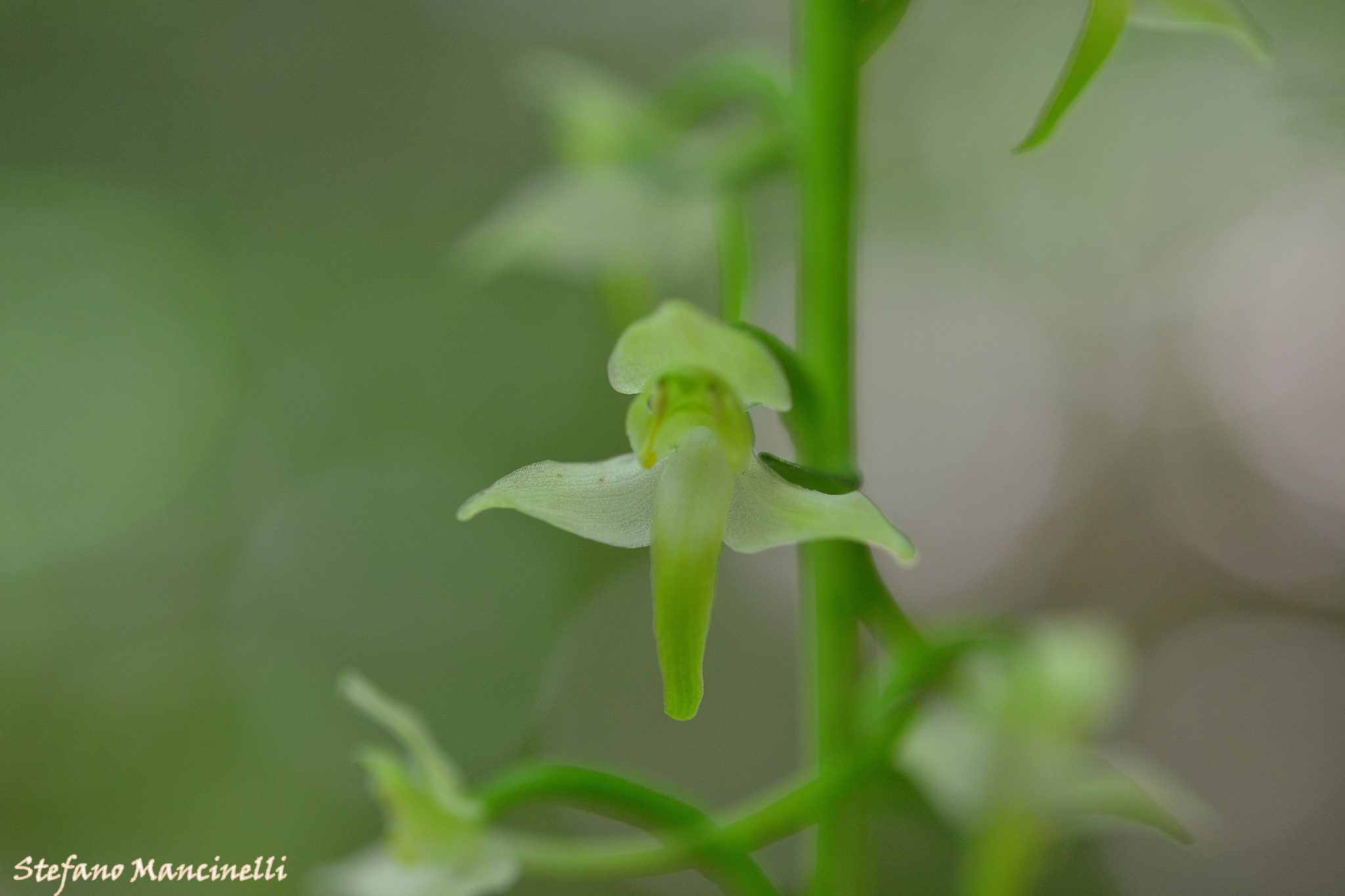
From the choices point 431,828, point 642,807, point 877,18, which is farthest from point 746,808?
point 877,18

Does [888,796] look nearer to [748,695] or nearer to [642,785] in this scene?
[642,785]

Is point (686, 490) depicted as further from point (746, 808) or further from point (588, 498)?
point (746, 808)

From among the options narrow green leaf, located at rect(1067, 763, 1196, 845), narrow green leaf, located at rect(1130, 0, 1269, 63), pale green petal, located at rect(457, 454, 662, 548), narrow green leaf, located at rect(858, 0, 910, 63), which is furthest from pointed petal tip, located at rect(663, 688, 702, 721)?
narrow green leaf, located at rect(1067, 763, 1196, 845)

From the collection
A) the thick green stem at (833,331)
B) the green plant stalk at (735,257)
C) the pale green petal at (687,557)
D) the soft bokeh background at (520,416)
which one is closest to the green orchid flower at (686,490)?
the pale green petal at (687,557)

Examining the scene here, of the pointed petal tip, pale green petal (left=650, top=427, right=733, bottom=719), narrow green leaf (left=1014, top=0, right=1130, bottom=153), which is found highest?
narrow green leaf (left=1014, top=0, right=1130, bottom=153)

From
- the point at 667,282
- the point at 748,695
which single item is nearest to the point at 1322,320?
the point at 748,695

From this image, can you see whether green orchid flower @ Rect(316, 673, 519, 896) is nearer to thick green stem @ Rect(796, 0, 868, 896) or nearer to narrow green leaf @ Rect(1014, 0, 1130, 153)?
thick green stem @ Rect(796, 0, 868, 896)

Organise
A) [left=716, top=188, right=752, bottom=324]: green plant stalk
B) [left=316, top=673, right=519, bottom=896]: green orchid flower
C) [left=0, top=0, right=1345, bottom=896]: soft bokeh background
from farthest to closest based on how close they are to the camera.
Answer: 1. [left=0, top=0, right=1345, bottom=896]: soft bokeh background
2. [left=716, top=188, right=752, bottom=324]: green plant stalk
3. [left=316, top=673, right=519, bottom=896]: green orchid flower
